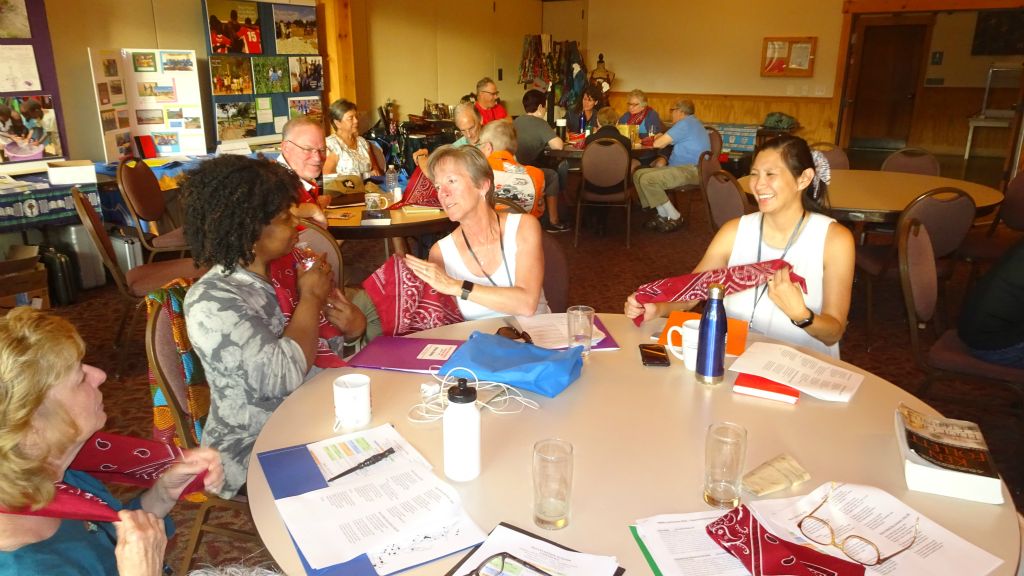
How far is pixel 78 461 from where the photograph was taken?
154 cm

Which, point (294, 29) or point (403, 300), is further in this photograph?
point (294, 29)

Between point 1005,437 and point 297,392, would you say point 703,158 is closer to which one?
point 1005,437

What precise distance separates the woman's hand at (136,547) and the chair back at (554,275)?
5.97ft

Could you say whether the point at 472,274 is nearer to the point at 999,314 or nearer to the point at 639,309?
the point at 639,309

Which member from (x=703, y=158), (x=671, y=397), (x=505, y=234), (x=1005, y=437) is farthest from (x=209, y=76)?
(x=1005, y=437)

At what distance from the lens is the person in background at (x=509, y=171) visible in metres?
5.04

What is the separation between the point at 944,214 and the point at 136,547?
13.5 ft

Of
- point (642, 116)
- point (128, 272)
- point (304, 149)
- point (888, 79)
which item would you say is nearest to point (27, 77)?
point (128, 272)

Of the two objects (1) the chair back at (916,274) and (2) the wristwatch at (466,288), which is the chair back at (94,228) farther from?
(1) the chair back at (916,274)

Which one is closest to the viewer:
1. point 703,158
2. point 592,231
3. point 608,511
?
point 608,511

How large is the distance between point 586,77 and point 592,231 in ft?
17.6

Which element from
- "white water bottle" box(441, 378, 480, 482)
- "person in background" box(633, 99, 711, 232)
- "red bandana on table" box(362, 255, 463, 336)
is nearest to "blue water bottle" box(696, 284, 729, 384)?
"white water bottle" box(441, 378, 480, 482)

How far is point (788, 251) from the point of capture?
8.13 feet

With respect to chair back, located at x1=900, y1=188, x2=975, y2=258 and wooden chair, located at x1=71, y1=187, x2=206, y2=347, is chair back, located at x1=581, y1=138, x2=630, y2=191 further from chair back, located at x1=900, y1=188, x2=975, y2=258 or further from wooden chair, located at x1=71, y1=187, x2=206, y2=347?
wooden chair, located at x1=71, y1=187, x2=206, y2=347
